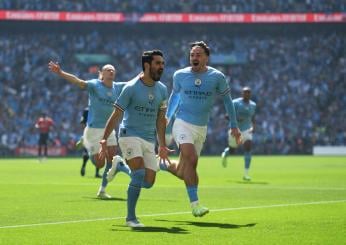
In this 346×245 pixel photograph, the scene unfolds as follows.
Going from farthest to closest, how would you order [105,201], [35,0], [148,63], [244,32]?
[244,32] → [35,0] → [105,201] → [148,63]

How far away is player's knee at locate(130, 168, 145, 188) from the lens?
12531 mm

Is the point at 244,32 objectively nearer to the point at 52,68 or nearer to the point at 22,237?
the point at 52,68

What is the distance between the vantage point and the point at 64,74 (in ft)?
54.2

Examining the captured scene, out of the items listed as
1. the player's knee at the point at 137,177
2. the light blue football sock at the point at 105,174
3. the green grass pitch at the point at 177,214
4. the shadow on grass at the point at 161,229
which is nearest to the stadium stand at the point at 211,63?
the green grass pitch at the point at 177,214

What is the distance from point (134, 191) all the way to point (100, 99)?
6.64 meters

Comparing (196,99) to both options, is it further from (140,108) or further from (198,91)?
(140,108)

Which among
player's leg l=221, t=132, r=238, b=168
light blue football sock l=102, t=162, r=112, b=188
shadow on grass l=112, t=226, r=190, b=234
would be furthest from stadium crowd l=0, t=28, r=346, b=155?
shadow on grass l=112, t=226, r=190, b=234

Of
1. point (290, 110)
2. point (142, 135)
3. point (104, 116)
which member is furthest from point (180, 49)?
point (142, 135)

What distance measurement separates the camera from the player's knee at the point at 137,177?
493 inches

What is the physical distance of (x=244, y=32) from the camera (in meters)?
66.9

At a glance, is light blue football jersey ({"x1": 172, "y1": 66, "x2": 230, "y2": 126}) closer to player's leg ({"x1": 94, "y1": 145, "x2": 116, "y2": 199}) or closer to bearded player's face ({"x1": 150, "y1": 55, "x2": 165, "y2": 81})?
bearded player's face ({"x1": 150, "y1": 55, "x2": 165, "y2": 81})

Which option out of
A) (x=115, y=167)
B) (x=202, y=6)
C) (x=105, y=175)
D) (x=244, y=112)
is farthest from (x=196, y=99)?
(x=202, y=6)

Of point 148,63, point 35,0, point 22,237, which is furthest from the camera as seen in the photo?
point 35,0

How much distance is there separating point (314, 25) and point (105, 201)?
51493 millimetres
